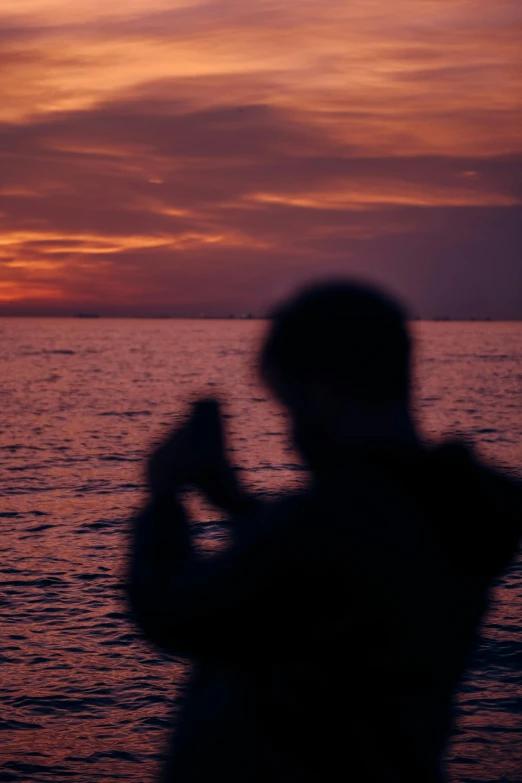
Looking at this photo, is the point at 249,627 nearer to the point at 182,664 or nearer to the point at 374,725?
the point at 374,725

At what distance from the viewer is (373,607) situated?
184 cm

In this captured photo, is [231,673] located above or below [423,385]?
above

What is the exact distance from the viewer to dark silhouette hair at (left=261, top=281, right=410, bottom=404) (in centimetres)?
196

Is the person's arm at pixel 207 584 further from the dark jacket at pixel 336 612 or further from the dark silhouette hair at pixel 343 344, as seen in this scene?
the dark silhouette hair at pixel 343 344

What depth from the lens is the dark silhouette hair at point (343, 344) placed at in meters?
1.96

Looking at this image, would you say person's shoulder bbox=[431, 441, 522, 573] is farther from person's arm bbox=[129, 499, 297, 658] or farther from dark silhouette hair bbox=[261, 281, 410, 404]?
person's arm bbox=[129, 499, 297, 658]

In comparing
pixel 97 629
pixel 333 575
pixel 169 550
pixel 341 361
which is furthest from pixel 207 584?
pixel 97 629

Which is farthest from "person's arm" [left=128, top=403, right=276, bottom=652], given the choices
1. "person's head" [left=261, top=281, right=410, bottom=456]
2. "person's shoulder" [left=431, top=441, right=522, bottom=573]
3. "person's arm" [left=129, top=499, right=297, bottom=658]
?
"person's shoulder" [left=431, top=441, right=522, bottom=573]

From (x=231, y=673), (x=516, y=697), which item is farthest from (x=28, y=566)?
(x=231, y=673)

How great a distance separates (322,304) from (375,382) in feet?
0.74

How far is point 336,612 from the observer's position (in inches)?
71.9

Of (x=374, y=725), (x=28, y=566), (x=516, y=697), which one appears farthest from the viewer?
(x=28, y=566)

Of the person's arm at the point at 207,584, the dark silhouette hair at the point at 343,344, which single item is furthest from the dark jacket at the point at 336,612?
the dark silhouette hair at the point at 343,344

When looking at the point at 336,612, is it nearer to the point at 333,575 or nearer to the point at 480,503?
the point at 333,575
